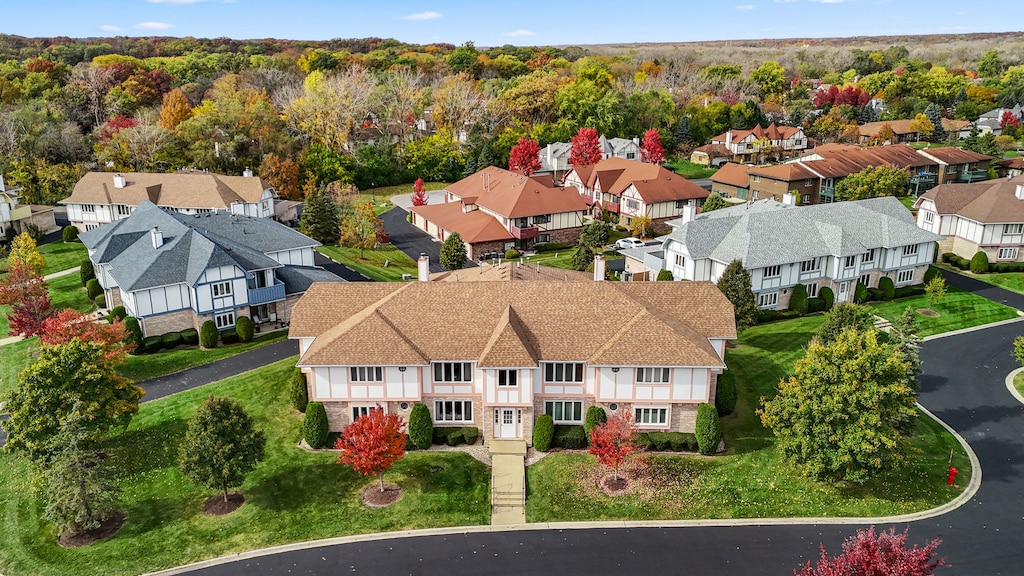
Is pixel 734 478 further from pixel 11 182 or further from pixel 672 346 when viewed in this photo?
pixel 11 182

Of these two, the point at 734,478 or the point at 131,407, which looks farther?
the point at 131,407

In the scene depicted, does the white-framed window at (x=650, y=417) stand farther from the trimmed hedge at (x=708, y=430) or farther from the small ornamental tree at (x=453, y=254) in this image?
the small ornamental tree at (x=453, y=254)

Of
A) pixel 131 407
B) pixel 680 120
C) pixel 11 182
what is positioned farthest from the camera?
pixel 680 120

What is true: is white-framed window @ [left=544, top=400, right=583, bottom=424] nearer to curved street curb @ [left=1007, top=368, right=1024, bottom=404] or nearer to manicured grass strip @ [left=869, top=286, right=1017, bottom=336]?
→ curved street curb @ [left=1007, top=368, right=1024, bottom=404]

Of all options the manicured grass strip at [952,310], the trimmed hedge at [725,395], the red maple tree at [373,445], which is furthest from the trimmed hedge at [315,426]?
the manicured grass strip at [952,310]

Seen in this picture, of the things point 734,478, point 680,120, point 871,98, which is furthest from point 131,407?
point 871,98

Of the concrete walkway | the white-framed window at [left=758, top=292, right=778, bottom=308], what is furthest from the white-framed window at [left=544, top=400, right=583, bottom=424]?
the white-framed window at [left=758, top=292, right=778, bottom=308]

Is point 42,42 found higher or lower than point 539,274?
higher
